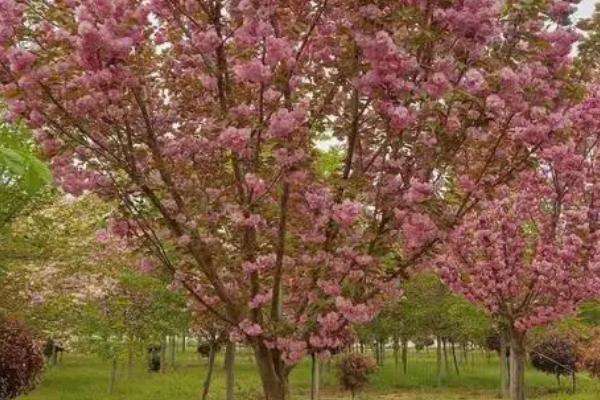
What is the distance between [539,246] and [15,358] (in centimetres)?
1111

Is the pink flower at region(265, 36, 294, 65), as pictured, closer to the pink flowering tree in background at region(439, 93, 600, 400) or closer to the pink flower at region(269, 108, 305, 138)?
the pink flower at region(269, 108, 305, 138)

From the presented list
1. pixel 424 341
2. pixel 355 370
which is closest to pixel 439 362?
pixel 424 341

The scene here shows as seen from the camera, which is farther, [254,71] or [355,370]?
[355,370]

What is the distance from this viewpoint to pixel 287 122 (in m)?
4.80

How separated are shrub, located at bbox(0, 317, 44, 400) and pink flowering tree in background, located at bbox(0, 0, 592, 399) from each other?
36.0ft

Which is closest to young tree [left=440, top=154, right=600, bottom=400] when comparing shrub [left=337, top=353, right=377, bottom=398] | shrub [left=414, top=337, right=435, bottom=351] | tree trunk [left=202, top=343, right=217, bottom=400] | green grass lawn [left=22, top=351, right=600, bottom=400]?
tree trunk [left=202, top=343, right=217, bottom=400]

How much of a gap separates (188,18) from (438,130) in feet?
6.77

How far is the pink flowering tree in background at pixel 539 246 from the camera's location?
10617 millimetres

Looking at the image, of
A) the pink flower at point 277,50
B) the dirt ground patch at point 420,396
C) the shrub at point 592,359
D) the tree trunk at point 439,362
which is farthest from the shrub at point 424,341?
the pink flower at point 277,50

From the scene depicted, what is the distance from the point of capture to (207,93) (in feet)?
19.5

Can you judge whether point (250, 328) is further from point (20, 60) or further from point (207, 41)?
point (20, 60)

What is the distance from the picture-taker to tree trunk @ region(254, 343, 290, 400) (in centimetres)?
560

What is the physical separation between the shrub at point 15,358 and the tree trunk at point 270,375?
37.4 ft

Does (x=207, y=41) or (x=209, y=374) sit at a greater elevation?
(x=207, y=41)
